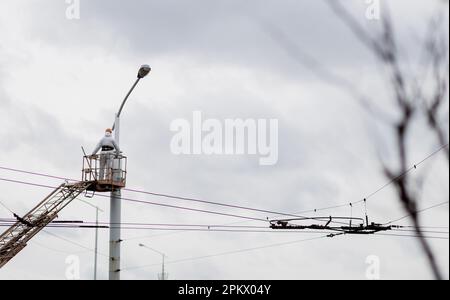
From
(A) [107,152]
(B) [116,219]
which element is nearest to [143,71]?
(A) [107,152]

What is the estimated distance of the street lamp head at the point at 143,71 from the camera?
1239 inches

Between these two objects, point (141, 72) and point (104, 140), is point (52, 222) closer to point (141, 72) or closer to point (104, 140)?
point (104, 140)

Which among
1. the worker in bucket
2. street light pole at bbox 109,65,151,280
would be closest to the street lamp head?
street light pole at bbox 109,65,151,280

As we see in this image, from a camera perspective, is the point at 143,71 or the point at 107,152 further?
the point at 107,152

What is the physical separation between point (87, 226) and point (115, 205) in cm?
265

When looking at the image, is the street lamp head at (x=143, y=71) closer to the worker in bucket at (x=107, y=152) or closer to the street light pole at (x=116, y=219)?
the street light pole at (x=116, y=219)

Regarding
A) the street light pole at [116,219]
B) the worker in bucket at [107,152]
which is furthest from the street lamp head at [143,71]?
the worker in bucket at [107,152]

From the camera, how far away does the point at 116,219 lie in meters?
32.0

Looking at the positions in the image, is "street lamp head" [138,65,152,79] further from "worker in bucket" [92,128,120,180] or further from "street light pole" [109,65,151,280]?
"worker in bucket" [92,128,120,180]

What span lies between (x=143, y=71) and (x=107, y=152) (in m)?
4.12

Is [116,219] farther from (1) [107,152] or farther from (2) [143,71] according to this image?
(2) [143,71]
